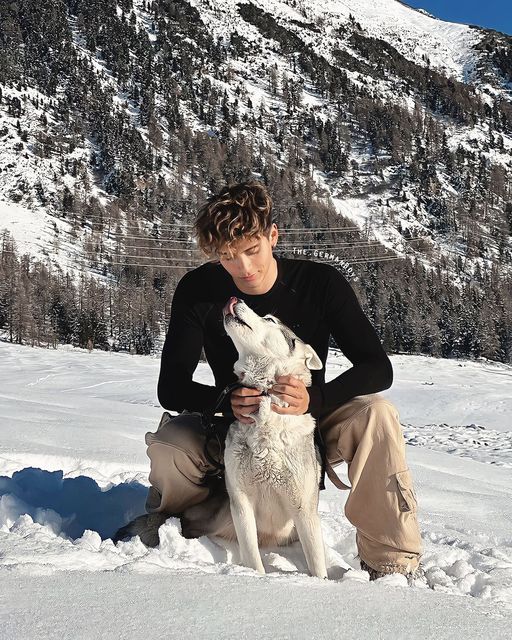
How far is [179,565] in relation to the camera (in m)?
2.65

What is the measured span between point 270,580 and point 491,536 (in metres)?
2.46

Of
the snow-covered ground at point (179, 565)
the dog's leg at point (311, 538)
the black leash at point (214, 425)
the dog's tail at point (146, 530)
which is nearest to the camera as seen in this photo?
the snow-covered ground at point (179, 565)

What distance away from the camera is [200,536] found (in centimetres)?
330

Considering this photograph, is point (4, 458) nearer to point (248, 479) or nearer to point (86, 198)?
point (248, 479)

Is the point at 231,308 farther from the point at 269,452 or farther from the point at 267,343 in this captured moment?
the point at 269,452

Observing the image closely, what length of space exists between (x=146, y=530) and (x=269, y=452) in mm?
908

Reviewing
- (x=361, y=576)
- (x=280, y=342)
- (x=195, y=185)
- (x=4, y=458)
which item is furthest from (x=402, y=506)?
(x=195, y=185)

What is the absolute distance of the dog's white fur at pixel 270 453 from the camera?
9.27 feet

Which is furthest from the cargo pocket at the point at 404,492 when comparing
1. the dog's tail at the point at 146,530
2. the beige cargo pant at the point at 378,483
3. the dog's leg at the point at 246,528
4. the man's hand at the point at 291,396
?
the dog's tail at the point at 146,530

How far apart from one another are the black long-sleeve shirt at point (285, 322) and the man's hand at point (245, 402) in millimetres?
258

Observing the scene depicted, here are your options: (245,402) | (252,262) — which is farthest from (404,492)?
(252,262)

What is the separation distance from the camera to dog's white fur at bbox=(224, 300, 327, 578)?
2.83 m

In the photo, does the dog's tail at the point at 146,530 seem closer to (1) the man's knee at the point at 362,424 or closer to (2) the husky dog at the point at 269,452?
(2) the husky dog at the point at 269,452

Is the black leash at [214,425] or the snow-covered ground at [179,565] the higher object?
the black leash at [214,425]
